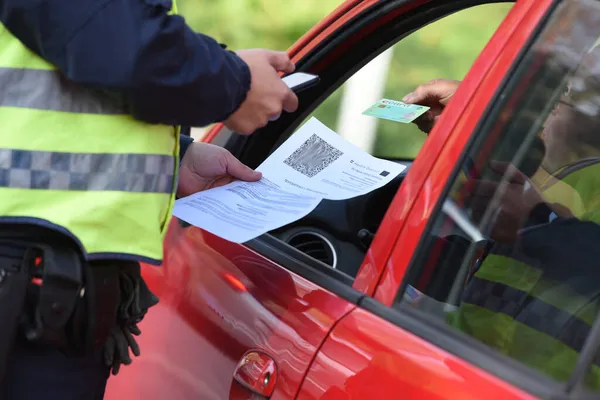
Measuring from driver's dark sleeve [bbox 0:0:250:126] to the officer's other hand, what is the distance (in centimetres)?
87

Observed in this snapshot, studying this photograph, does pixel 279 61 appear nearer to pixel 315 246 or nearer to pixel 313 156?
pixel 313 156

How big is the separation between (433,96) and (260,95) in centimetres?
76

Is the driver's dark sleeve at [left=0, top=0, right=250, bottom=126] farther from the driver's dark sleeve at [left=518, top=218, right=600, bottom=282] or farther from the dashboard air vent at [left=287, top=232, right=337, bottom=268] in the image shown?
the dashboard air vent at [left=287, top=232, right=337, bottom=268]

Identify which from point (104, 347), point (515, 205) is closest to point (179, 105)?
point (104, 347)

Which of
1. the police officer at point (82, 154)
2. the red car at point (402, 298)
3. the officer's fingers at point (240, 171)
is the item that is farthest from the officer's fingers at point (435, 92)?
the police officer at point (82, 154)

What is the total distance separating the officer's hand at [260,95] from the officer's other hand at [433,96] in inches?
25.0

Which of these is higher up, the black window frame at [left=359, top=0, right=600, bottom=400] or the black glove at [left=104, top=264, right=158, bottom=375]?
the black window frame at [left=359, top=0, right=600, bottom=400]

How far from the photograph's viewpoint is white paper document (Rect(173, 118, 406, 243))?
65.4 inches

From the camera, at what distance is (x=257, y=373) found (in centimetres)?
160

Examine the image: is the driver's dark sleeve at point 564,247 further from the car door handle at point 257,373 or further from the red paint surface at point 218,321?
the car door handle at point 257,373


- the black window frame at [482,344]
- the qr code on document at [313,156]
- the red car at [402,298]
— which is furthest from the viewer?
the qr code on document at [313,156]

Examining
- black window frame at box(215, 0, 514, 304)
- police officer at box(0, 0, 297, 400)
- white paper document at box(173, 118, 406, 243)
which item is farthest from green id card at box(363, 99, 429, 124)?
police officer at box(0, 0, 297, 400)

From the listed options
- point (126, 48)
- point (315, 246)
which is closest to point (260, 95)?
point (126, 48)

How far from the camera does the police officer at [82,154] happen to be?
4.11ft
